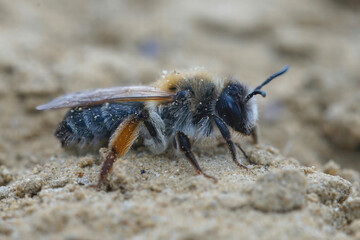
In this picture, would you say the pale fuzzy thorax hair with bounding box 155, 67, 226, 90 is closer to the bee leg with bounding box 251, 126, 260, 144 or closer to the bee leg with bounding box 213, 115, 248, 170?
the bee leg with bounding box 213, 115, 248, 170

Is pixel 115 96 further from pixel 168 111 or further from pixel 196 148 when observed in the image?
pixel 196 148

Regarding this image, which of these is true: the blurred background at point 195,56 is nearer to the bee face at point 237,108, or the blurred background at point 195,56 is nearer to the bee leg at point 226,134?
the bee face at point 237,108

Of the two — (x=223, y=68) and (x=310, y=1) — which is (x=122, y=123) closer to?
(x=223, y=68)

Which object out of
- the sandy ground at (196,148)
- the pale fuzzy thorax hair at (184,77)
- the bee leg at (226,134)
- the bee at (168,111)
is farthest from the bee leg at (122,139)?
the bee leg at (226,134)

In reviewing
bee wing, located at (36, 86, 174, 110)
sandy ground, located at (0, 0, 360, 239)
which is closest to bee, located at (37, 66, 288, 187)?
bee wing, located at (36, 86, 174, 110)

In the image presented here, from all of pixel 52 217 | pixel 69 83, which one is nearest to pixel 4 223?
pixel 52 217

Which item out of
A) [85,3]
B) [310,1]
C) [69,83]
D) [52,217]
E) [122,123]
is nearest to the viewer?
[52,217]
